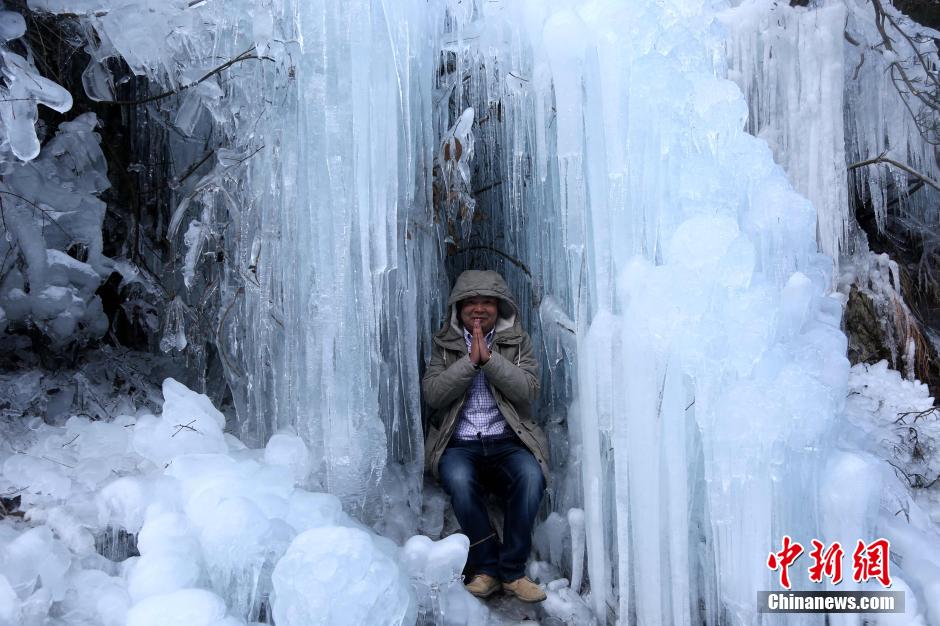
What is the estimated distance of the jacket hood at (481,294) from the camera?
3.30m

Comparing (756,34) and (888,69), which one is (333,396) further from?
(888,69)

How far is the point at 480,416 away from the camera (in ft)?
10.5

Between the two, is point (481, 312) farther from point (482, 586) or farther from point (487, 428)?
point (482, 586)

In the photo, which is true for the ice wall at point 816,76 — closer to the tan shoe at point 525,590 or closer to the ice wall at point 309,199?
the ice wall at point 309,199

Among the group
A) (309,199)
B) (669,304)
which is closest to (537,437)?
(669,304)

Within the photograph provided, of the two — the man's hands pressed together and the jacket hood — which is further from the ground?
the jacket hood

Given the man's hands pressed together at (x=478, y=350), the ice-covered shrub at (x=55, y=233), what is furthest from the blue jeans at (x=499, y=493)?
the ice-covered shrub at (x=55, y=233)

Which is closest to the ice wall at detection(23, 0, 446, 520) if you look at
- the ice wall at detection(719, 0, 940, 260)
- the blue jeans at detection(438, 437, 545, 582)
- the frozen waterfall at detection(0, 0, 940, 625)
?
the frozen waterfall at detection(0, 0, 940, 625)

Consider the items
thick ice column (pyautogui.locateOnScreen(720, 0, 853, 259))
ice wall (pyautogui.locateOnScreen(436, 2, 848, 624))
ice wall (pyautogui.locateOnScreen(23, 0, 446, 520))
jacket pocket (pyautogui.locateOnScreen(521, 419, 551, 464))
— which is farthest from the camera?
thick ice column (pyautogui.locateOnScreen(720, 0, 853, 259))

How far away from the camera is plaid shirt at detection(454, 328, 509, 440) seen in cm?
318

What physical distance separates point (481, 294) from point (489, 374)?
1.20 feet

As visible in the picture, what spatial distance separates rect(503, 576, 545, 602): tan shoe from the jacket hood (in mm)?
1024

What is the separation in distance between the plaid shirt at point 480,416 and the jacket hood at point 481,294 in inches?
9.8

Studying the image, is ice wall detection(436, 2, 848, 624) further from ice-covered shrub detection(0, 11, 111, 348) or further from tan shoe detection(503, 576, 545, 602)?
ice-covered shrub detection(0, 11, 111, 348)
